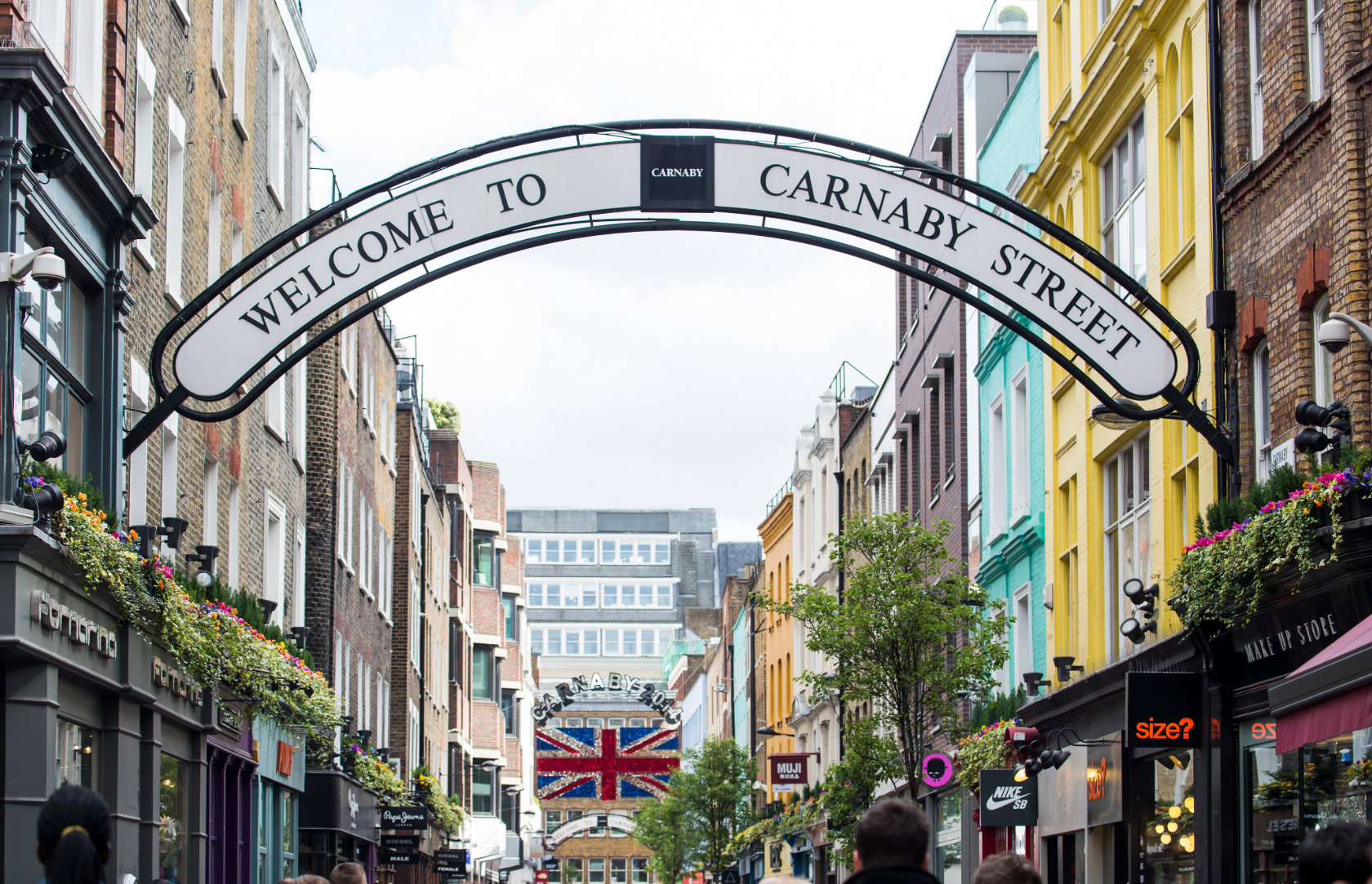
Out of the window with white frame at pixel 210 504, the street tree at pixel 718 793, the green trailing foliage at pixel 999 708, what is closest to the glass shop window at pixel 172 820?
the window with white frame at pixel 210 504

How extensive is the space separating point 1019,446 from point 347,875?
18855 millimetres

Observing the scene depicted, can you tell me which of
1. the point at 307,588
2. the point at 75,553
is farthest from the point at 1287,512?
the point at 307,588

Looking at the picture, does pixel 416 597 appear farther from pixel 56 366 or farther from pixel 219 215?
pixel 56 366

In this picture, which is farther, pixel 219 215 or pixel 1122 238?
pixel 219 215

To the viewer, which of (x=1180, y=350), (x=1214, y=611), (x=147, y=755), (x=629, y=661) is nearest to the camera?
(x=1214, y=611)

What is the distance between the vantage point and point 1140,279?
20.8 meters

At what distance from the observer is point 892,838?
6.37m

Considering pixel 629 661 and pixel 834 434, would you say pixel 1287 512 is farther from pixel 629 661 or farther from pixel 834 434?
pixel 629 661

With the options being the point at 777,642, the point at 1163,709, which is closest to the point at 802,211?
the point at 1163,709

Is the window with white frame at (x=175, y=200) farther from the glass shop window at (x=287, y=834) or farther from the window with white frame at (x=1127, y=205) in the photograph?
the window with white frame at (x=1127, y=205)

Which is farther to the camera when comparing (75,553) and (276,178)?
(276,178)

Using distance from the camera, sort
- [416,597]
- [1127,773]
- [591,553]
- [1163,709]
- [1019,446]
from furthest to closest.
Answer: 1. [591,553]
2. [416,597]
3. [1019,446]
4. [1127,773]
5. [1163,709]

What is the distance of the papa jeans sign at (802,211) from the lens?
44.7 feet

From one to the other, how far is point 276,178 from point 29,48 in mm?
14984
